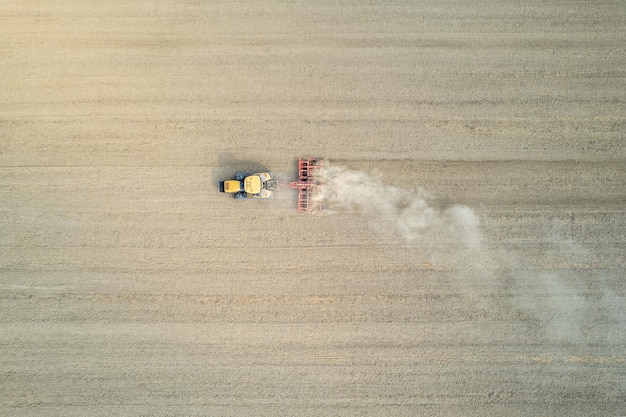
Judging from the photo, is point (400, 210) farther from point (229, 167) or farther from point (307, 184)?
point (229, 167)

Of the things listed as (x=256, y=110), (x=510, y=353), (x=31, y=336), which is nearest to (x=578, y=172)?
(x=510, y=353)

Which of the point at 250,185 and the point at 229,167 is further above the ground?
the point at 229,167

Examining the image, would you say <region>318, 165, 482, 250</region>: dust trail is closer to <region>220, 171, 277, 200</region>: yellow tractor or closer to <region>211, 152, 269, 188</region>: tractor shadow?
<region>220, 171, 277, 200</region>: yellow tractor

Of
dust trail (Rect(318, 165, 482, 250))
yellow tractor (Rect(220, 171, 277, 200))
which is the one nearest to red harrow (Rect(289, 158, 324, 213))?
dust trail (Rect(318, 165, 482, 250))

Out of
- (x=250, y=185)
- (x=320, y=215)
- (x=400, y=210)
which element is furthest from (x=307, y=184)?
(x=400, y=210)

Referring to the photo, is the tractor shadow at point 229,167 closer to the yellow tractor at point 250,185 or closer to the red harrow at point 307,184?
the yellow tractor at point 250,185

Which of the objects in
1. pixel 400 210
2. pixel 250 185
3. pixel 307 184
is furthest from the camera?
pixel 400 210
